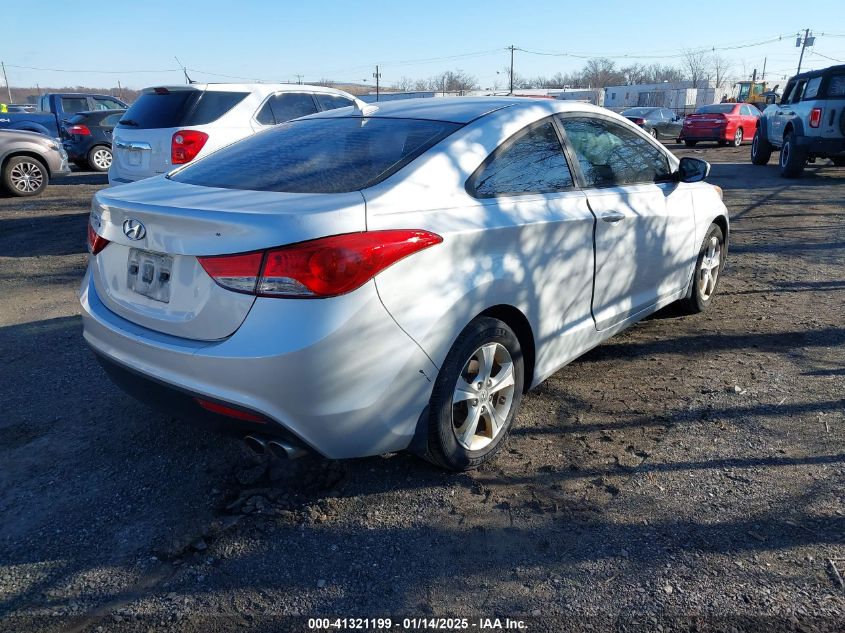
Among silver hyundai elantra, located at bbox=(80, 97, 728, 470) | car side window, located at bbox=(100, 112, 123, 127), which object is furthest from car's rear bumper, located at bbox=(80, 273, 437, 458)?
car side window, located at bbox=(100, 112, 123, 127)

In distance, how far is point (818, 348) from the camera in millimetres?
4523

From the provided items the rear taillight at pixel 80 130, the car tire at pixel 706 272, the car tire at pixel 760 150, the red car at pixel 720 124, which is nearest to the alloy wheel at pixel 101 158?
the rear taillight at pixel 80 130

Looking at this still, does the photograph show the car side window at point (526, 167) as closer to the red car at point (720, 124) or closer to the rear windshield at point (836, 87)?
the rear windshield at point (836, 87)

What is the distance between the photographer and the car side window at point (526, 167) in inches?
119

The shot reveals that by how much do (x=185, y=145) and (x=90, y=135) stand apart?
1011 cm

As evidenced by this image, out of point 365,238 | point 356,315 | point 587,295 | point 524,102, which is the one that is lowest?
point 587,295

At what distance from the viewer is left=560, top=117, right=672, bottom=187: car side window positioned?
3.66 m

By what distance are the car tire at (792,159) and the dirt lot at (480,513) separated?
10.5 meters

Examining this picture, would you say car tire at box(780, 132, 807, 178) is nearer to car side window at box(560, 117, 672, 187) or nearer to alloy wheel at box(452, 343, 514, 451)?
car side window at box(560, 117, 672, 187)

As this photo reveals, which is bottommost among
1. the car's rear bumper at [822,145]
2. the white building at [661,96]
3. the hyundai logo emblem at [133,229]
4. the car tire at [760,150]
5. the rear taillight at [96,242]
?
the white building at [661,96]

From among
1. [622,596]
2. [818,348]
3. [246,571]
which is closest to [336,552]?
[246,571]

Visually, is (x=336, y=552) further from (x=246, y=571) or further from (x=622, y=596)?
(x=622, y=596)

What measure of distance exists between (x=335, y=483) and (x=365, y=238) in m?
1.22

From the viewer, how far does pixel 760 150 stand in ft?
53.5
